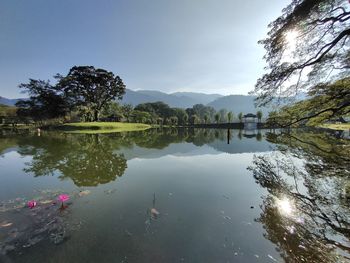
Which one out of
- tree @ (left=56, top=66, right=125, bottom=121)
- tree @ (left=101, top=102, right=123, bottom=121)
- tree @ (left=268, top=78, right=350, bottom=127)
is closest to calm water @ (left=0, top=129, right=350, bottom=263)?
tree @ (left=268, top=78, right=350, bottom=127)

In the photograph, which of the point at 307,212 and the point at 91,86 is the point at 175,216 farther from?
the point at 91,86

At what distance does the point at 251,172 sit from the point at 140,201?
16.4 feet

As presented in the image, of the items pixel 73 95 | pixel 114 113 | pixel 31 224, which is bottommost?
pixel 31 224

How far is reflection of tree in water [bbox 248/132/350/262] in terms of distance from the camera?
2889mm

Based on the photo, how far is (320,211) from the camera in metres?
4.11

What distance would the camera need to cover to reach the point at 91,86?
131ft

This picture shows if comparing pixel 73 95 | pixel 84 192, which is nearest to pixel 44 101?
pixel 73 95

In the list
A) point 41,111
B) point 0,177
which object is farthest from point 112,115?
point 0,177

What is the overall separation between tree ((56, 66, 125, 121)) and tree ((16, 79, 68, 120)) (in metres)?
2.94

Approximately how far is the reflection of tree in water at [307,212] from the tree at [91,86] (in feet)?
128

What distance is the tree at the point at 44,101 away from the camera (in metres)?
40.3

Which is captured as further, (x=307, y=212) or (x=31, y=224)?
(x=307, y=212)

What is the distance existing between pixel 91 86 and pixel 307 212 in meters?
43.1

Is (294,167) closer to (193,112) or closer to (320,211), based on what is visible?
(320,211)
